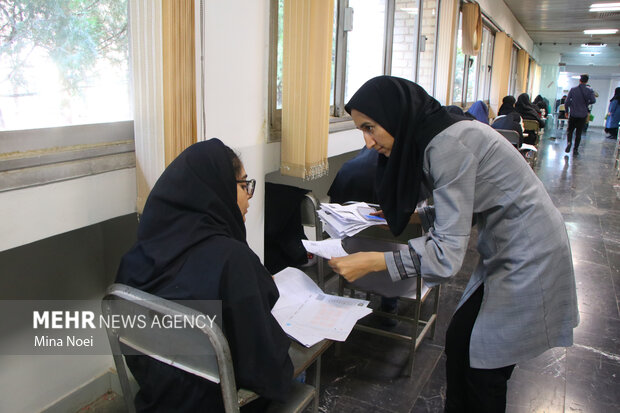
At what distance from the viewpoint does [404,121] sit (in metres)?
1.25

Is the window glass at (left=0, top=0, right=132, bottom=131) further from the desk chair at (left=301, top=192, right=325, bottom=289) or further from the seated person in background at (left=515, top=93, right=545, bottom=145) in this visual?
the seated person in background at (left=515, top=93, right=545, bottom=145)

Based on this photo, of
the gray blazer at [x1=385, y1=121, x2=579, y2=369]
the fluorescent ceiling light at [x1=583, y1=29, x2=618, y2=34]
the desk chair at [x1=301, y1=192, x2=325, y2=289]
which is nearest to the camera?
the gray blazer at [x1=385, y1=121, x2=579, y2=369]

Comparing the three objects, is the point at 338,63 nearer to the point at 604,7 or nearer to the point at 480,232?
the point at 480,232

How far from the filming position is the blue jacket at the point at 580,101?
9555 mm

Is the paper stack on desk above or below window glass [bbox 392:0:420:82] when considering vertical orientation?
below

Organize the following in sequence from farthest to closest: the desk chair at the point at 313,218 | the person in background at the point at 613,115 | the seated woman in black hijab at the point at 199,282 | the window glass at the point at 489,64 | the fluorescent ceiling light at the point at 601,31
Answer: the person in background at the point at 613,115, the fluorescent ceiling light at the point at 601,31, the window glass at the point at 489,64, the desk chair at the point at 313,218, the seated woman in black hijab at the point at 199,282

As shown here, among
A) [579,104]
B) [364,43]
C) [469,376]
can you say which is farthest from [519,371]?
[579,104]

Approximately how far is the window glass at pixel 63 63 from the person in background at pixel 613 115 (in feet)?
43.8

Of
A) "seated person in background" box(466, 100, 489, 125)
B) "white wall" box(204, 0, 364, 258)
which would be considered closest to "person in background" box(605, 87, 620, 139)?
"seated person in background" box(466, 100, 489, 125)

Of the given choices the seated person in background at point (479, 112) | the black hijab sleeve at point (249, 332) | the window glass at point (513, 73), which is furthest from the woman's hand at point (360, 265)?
the window glass at point (513, 73)

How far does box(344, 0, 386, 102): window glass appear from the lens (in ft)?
11.1

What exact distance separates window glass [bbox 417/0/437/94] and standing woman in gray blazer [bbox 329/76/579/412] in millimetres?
3918

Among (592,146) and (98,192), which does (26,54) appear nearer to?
(98,192)

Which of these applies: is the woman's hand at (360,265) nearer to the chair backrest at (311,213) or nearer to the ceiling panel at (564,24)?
the chair backrest at (311,213)
